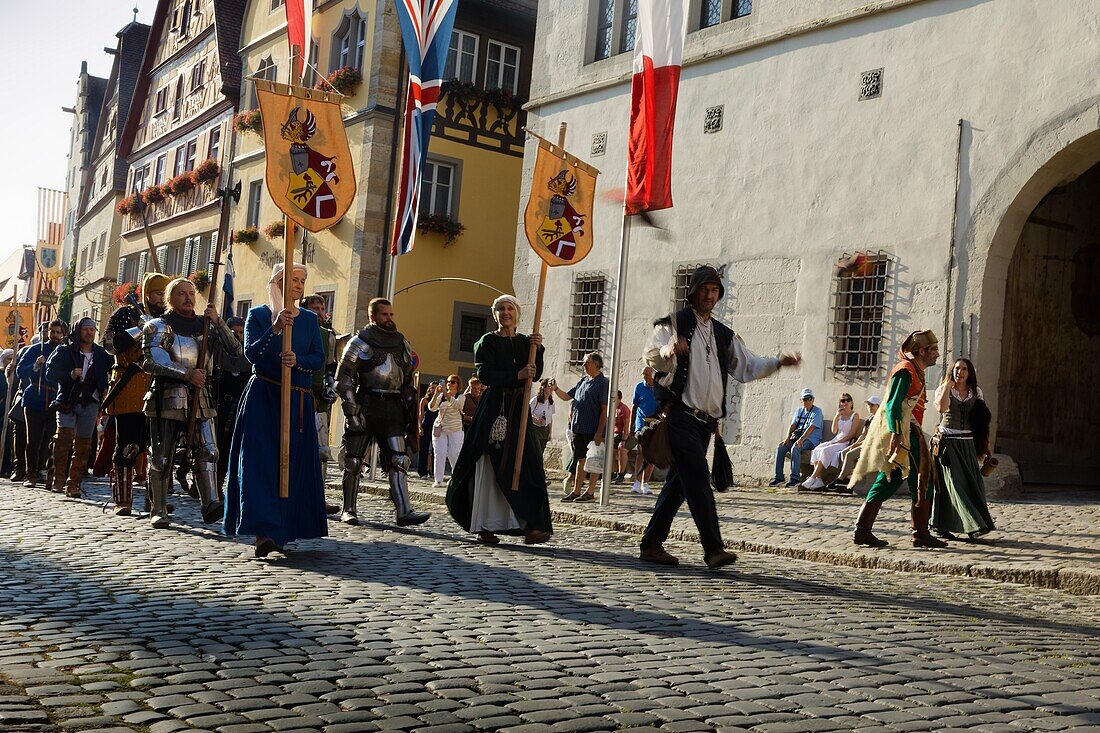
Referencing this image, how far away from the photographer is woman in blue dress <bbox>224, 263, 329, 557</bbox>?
8.41 m

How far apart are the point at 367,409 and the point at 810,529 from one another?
4.29 meters

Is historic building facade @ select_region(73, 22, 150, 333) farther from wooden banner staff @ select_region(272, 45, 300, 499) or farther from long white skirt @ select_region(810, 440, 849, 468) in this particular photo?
wooden banner staff @ select_region(272, 45, 300, 499)

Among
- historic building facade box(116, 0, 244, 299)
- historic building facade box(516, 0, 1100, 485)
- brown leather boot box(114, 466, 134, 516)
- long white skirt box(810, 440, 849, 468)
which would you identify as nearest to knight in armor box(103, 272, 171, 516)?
brown leather boot box(114, 466, 134, 516)

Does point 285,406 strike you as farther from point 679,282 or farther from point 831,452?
point 679,282

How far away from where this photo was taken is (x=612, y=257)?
70.2ft

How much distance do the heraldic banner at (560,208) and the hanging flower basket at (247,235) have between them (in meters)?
20.9

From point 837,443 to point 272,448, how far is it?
9927 millimetres

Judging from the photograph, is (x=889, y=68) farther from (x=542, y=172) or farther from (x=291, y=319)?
(x=291, y=319)

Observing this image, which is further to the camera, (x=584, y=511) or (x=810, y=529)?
(x=584, y=511)

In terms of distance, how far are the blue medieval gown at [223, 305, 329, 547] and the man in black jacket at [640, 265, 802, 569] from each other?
7.59 feet

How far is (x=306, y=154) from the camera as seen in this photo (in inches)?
393

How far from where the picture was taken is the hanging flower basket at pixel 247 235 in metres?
33.1

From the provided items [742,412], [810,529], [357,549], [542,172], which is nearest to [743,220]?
[742,412]

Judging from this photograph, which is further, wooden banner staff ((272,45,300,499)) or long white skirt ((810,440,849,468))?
long white skirt ((810,440,849,468))
